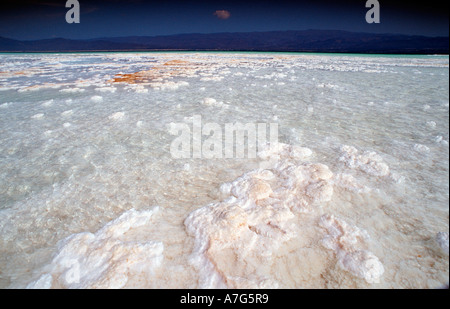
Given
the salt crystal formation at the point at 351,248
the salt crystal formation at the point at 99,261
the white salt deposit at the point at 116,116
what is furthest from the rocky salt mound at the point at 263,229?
the white salt deposit at the point at 116,116

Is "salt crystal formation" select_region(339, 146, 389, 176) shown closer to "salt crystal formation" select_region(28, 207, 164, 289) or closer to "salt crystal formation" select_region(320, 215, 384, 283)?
"salt crystal formation" select_region(320, 215, 384, 283)

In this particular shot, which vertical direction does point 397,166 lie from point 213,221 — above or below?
above

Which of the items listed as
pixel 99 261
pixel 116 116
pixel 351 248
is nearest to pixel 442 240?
pixel 351 248

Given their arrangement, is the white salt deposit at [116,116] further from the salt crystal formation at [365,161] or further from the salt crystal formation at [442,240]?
the salt crystal formation at [442,240]

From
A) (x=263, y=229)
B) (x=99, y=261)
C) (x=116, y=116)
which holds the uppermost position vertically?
(x=116, y=116)

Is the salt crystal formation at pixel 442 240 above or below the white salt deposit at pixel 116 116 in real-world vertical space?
→ below

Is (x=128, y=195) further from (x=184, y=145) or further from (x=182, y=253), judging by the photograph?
(x=184, y=145)

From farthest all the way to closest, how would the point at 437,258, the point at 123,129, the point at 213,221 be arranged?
1. the point at 123,129
2. the point at 213,221
3. the point at 437,258

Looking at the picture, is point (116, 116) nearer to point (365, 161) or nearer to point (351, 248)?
point (365, 161)
